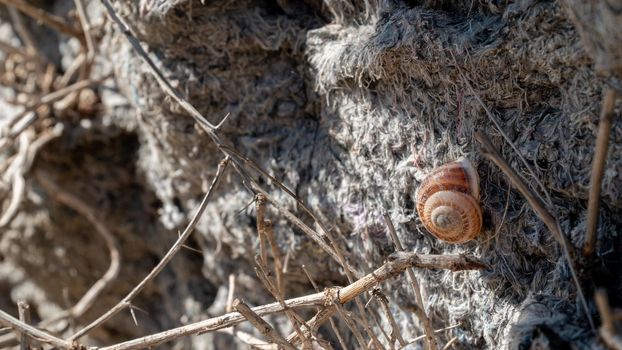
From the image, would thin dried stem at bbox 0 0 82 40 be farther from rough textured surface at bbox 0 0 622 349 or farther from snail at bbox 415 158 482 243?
snail at bbox 415 158 482 243

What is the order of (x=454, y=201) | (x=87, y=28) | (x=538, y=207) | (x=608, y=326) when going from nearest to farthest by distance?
(x=608, y=326) → (x=538, y=207) → (x=454, y=201) → (x=87, y=28)

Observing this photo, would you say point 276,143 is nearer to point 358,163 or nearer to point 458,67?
point 358,163

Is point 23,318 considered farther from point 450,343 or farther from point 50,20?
point 50,20

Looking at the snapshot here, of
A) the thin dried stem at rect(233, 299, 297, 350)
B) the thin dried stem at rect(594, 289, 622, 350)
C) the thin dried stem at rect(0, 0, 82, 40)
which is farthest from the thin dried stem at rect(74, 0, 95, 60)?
the thin dried stem at rect(594, 289, 622, 350)

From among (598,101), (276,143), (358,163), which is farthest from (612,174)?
(276,143)

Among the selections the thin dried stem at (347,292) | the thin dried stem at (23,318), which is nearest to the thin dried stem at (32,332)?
the thin dried stem at (23,318)

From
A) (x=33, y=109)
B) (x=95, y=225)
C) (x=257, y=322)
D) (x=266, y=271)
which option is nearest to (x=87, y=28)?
(x=33, y=109)
